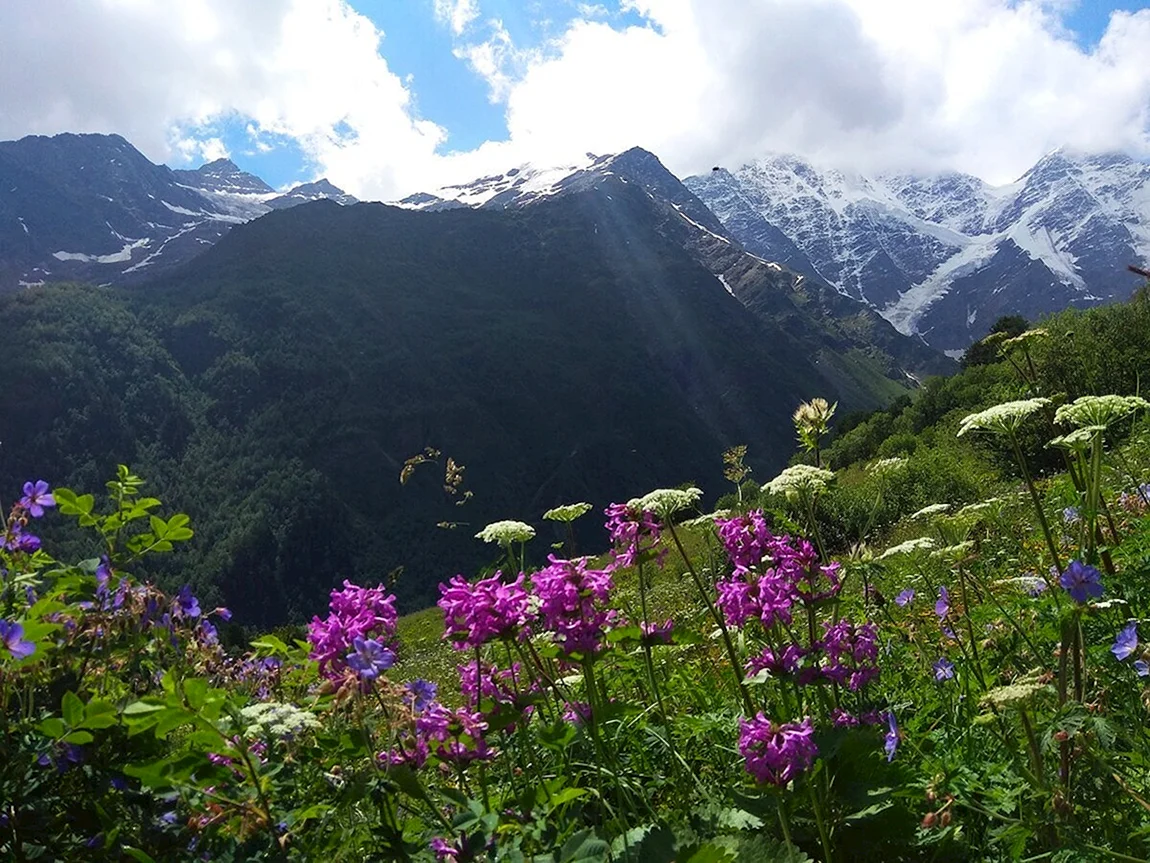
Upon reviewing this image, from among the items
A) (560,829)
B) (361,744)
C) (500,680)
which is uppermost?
(361,744)

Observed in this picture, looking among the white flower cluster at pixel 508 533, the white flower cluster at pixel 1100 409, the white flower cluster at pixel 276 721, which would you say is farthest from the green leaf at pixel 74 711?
the white flower cluster at pixel 1100 409

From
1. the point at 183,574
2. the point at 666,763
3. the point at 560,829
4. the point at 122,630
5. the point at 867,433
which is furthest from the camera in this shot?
the point at 183,574

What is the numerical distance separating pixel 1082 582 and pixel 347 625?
2.35 meters

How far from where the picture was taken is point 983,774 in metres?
2.66

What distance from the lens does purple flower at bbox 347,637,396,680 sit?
2031 millimetres

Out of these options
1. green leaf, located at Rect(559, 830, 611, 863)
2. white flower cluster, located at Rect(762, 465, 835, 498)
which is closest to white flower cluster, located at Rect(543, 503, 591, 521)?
white flower cluster, located at Rect(762, 465, 835, 498)

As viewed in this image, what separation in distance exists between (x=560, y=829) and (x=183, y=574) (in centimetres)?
19512

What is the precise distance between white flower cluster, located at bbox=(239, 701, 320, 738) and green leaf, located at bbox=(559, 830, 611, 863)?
0.75 m

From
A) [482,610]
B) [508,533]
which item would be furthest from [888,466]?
[482,610]

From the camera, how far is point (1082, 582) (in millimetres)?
2463

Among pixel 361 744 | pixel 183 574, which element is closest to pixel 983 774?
pixel 361 744

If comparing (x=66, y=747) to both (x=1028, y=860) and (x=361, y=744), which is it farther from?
(x=1028, y=860)

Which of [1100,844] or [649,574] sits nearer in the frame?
[1100,844]

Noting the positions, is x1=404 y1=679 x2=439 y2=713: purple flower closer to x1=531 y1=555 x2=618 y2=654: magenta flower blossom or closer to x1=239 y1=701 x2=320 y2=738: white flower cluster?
x1=239 y1=701 x2=320 y2=738: white flower cluster
